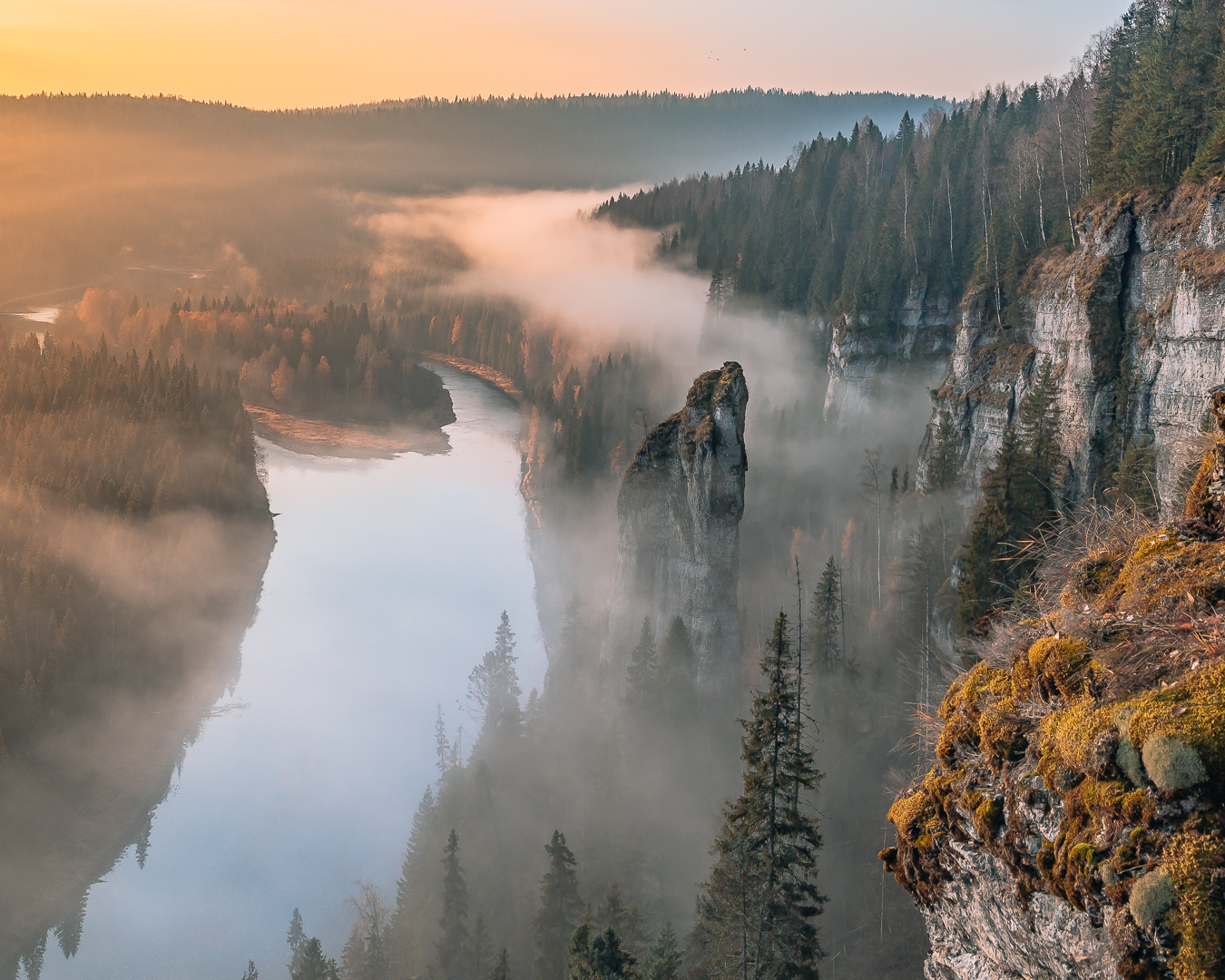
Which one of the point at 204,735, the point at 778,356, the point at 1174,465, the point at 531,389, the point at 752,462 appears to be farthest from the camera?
the point at 531,389

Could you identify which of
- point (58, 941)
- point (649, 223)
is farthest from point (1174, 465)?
point (649, 223)

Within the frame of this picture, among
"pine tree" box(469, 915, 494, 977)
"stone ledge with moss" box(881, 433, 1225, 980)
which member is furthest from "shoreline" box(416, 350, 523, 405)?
"stone ledge with moss" box(881, 433, 1225, 980)

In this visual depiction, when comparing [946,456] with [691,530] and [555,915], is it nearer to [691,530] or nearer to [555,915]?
[691,530]

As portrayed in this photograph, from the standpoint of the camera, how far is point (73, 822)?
164 feet

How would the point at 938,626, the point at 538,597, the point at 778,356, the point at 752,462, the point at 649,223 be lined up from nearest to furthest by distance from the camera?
the point at 938,626
the point at 538,597
the point at 752,462
the point at 778,356
the point at 649,223

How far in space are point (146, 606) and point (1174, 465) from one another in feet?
210

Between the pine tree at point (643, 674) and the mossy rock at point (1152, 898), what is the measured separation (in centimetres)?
4199

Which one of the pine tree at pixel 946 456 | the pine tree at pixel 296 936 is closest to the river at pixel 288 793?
the pine tree at pixel 296 936

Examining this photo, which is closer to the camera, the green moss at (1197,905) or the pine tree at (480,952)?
the green moss at (1197,905)

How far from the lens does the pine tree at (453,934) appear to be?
121 ft

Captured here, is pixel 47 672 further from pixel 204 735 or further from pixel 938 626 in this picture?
pixel 938 626

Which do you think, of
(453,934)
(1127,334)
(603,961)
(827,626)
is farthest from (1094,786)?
(827,626)

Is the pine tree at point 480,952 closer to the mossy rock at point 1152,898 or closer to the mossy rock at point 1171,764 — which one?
the mossy rock at point 1152,898

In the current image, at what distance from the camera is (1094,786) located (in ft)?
21.4
